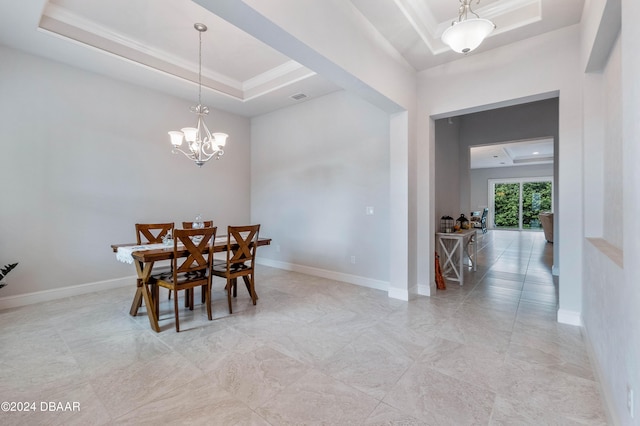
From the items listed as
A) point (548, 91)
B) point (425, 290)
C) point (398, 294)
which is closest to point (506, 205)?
point (425, 290)

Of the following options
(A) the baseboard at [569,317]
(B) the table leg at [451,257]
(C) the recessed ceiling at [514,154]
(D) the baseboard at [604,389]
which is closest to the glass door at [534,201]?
(C) the recessed ceiling at [514,154]

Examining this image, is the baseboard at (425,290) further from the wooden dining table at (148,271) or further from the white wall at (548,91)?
the wooden dining table at (148,271)

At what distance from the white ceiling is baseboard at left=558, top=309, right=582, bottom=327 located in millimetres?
2862

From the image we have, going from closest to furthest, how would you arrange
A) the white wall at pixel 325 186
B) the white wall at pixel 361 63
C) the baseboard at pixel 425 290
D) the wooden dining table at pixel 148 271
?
1. the white wall at pixel 361 63
2. the wooden dining table at pixel 148 271
3. the baseboard at pixel 425 290
4. the white wall at pixel 325 186

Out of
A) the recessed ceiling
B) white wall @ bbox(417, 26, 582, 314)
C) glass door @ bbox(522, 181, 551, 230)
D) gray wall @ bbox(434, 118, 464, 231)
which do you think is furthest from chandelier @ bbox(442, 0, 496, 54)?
glass door @ bbox(522, 181, 551, 230)

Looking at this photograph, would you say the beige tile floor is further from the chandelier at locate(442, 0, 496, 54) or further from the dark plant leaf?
the chandelier at locate(442, 0, 496, 54)

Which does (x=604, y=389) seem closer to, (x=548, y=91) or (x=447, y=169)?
(x=548, y=91)

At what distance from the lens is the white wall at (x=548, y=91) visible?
2734 millimetres

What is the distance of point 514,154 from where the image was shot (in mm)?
10039

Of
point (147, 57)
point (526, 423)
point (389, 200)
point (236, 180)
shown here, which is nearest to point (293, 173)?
point (236, 180)

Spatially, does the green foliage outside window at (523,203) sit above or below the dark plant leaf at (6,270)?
above

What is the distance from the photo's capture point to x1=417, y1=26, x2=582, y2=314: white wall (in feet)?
8.97

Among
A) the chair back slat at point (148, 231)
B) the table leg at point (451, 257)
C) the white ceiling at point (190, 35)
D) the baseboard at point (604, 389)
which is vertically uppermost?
the white ceiling at point (190, 35)

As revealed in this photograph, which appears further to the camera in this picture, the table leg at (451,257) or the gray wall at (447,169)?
the gray wall at (447,169)
